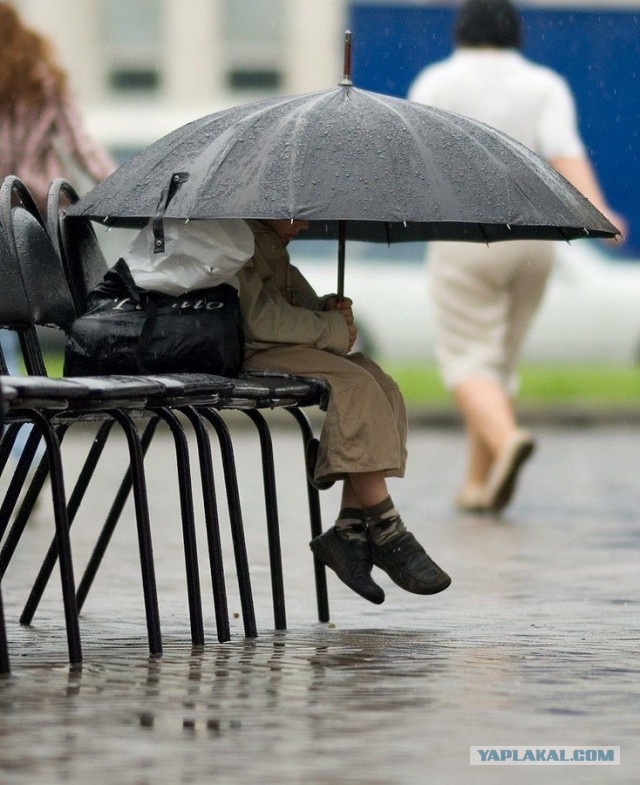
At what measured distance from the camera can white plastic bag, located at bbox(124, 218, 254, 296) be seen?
5.58 metres

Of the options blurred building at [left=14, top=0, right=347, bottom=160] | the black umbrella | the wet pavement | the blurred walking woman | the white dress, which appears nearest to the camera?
the wet pavement

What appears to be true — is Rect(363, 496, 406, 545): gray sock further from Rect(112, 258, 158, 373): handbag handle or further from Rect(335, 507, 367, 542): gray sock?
Rect(112, 258, 158, 373): handbag handle

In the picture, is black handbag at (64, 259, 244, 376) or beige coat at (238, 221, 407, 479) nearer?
black handbag at (64, 259, 244, 376)

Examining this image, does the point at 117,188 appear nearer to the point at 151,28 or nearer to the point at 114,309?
the point at 114,309

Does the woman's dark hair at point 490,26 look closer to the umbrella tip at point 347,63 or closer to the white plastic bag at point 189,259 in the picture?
the umbrella tip at point 347,63

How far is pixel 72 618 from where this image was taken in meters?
4.96

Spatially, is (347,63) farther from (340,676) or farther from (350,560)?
(340,676)

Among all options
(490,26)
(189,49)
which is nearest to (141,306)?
(490,26)

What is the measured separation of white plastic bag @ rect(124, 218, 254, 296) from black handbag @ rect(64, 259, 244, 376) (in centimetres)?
4

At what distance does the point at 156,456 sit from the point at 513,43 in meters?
4.42

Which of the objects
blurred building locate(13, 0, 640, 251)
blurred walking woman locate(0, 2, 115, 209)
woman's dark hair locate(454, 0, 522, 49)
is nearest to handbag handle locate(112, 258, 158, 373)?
blurred walking woman locate(0, 2, 115, 209)

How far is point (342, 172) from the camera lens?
18.1 ft

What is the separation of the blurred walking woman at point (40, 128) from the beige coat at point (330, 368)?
2.30 m

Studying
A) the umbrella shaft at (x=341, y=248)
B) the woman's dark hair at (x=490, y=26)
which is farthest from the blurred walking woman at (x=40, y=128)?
the woman's dark hair at (x=490, y=26)
